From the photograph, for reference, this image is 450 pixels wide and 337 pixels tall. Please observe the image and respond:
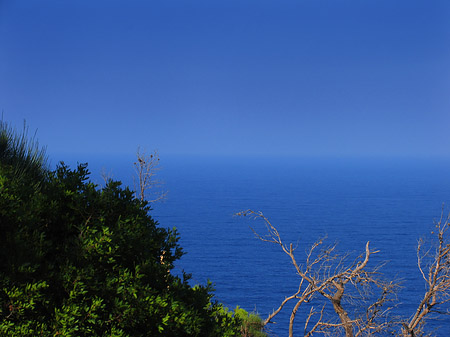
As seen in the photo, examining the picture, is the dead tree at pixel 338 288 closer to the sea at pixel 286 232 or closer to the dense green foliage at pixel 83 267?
the dense green foliage at pixel 83 267

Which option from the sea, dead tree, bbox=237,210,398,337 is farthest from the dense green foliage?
the sea

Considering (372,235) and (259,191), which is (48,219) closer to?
(372,235)

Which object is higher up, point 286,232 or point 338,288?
point 338,288

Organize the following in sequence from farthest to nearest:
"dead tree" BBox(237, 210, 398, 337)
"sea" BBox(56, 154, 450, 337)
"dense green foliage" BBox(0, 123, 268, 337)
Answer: "sea" BBox(56, 154, 450, 337) → "dead tree" BBox(237, 210, 398, 337) → "dense green foliage" BBox(0, 123, 268, 337)

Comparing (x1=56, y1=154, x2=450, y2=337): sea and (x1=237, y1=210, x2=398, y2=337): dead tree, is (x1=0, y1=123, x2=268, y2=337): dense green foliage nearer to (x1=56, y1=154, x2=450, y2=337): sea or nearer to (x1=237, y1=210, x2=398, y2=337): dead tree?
(x1=237, y1=210, x2=398, y2=337): dead tree

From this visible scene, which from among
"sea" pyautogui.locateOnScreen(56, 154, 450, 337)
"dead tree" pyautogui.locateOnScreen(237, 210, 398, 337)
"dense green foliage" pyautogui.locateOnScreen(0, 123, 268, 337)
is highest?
"dense green foliage" pyautogui.locateOnScreen(0, 123, 268, 337)

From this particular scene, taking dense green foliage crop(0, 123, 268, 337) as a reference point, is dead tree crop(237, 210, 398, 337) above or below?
below

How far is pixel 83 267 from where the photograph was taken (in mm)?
5770

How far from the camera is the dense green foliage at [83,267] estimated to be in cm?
535

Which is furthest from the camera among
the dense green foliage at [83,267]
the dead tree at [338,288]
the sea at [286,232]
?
the sea at [286,232]

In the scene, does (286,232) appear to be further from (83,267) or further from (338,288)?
(83,267)

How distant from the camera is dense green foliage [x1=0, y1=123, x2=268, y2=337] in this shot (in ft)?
17.6

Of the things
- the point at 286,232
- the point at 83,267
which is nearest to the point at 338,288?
the point at 83,267

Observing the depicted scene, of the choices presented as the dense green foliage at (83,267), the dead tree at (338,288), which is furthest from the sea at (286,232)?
the dense green foliage at (83,267)
